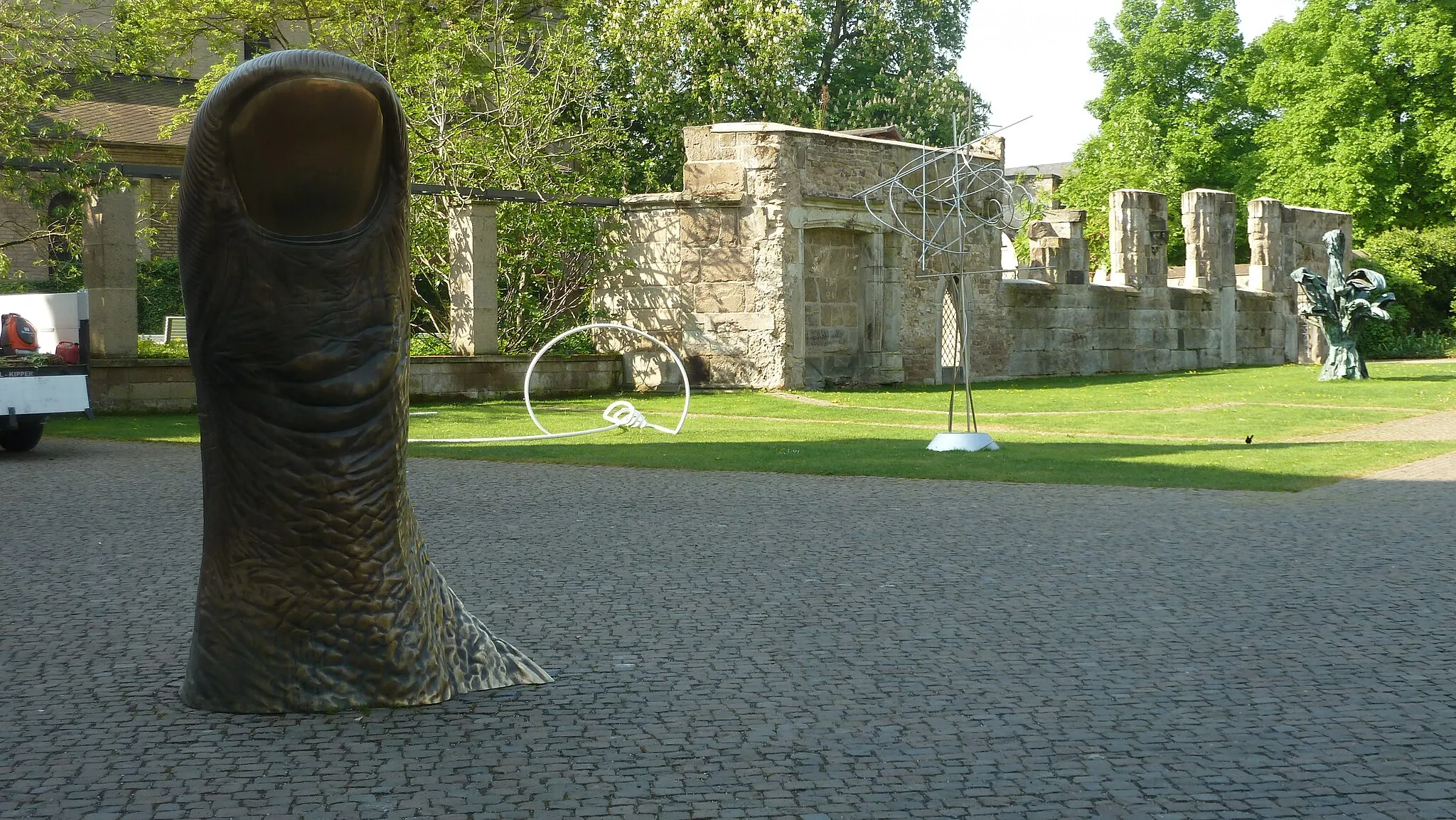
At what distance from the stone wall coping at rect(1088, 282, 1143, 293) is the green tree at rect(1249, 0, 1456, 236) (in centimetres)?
1853

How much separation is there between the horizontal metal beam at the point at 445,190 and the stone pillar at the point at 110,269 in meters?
0.53

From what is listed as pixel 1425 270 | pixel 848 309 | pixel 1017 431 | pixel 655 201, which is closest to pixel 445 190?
pixel 655 201

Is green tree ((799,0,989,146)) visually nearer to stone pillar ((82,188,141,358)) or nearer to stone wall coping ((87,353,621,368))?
stone wall coping ((87,353,621,368))

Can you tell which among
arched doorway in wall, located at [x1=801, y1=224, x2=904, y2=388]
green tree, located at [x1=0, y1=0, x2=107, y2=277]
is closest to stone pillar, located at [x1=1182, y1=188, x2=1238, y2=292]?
arched doorway in wall, located at [x1=801, y1=224, x2=904, y2=388]

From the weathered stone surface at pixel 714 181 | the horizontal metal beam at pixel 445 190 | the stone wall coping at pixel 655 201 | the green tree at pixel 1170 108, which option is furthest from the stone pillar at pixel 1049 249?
the green tree at pixel 1170 108

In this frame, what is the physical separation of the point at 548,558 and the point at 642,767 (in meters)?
3.55

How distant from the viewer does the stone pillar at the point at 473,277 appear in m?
20.2

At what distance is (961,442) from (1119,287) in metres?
17.5

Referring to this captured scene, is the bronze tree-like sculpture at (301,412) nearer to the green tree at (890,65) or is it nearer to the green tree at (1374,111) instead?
the green tree at (890,65)

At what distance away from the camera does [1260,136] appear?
1886 inches

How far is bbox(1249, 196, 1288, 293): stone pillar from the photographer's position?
3388 centimetres

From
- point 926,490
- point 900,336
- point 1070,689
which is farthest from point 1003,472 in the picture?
point 900,336

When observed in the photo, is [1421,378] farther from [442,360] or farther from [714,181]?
[442,360]

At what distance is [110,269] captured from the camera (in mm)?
16891
